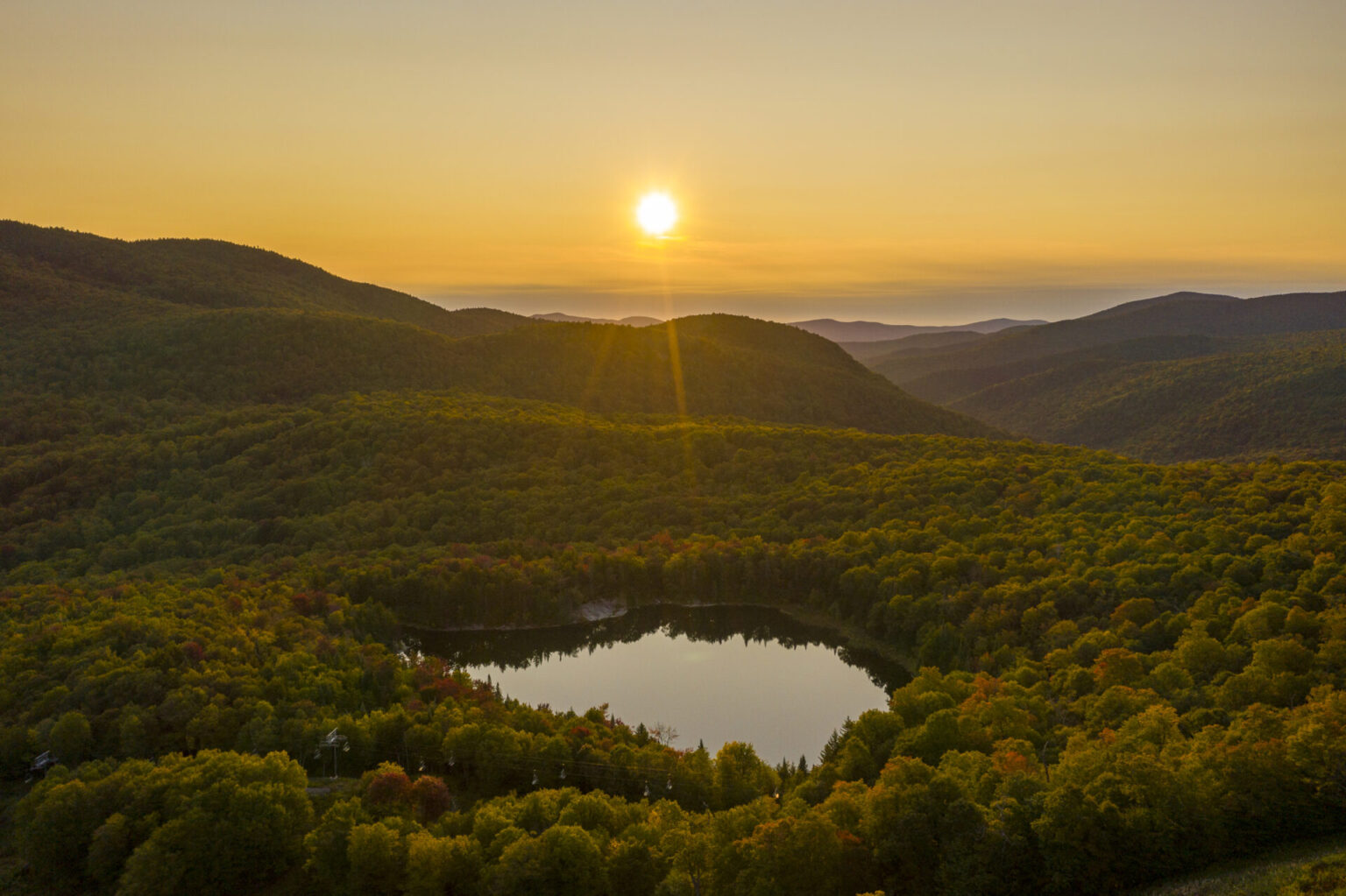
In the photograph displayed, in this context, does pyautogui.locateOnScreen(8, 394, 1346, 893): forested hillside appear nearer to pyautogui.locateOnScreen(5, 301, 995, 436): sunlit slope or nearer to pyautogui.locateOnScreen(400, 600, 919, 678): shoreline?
pyautogui.locateOnScreen(400, 600, 919, 678): shoreline

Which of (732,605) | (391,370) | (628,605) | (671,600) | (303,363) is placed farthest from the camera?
(391,370)

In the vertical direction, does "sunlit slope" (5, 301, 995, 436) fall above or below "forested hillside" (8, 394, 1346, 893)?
above

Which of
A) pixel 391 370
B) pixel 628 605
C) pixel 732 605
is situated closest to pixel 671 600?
pixel 628 605

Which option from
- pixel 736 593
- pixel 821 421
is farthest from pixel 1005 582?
pixel 821 421

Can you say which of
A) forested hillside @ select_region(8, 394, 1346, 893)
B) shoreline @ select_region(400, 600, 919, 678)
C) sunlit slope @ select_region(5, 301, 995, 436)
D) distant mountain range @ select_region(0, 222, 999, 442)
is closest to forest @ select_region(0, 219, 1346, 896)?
forested hillside @ select_region(8, 394, 1346, 893)

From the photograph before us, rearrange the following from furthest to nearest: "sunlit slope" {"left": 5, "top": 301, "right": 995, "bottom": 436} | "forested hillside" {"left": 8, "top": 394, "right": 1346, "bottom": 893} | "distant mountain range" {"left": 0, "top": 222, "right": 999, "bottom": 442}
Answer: "distant mountain range" {"left": 0, "top": 222, "right": 999, "bottom": 442} < "sunlit slope" {"left": 5, "top": 301, "right": 995, "bottom": 436} < "forested hillside" {"left": 8, "top": 394, "right": 1346, "bottom": 893}

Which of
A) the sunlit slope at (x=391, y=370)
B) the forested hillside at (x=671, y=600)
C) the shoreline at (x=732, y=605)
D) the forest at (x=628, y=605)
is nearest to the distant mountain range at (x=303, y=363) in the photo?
the sunlit slope at (x=391, y=370)

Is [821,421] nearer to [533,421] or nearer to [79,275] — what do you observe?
[533,421]

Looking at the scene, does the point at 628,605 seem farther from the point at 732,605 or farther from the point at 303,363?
the point at 303,363
